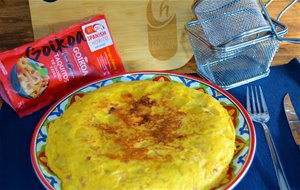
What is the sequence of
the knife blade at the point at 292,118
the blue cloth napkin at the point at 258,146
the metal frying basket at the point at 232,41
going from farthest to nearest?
the metal frying basket at the point at 232,41 < the knife blade at the point at 292,118 < the blue cloth napkin at the point at 258,146

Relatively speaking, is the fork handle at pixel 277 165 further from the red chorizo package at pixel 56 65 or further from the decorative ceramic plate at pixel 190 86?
the red chorizo package at pixel 56 65

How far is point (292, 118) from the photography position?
97cm

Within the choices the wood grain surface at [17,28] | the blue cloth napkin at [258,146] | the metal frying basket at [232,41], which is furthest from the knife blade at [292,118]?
the wood grain surface at [17,28]

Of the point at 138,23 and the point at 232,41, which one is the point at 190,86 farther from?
the point at 138,23

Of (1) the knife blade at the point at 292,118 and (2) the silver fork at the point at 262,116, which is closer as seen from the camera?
(2) the silver fork at the point at 262,116

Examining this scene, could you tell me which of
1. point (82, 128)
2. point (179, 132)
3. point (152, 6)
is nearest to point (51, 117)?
point (82, 128)

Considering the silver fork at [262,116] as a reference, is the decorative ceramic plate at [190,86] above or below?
above

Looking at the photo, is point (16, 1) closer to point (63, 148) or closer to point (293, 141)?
point (63, 148)

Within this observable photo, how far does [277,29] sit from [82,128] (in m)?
0.64

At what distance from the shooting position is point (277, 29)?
1.12m

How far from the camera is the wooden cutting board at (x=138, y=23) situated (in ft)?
3.74

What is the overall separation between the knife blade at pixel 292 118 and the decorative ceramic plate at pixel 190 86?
13cm

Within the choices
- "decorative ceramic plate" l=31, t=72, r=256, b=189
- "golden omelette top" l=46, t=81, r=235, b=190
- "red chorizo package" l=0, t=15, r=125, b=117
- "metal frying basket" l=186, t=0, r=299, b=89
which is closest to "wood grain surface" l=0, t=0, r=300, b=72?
"metal frying basket" l=186, t=0, r=299, b=89

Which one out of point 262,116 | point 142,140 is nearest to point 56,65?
point 142,140
